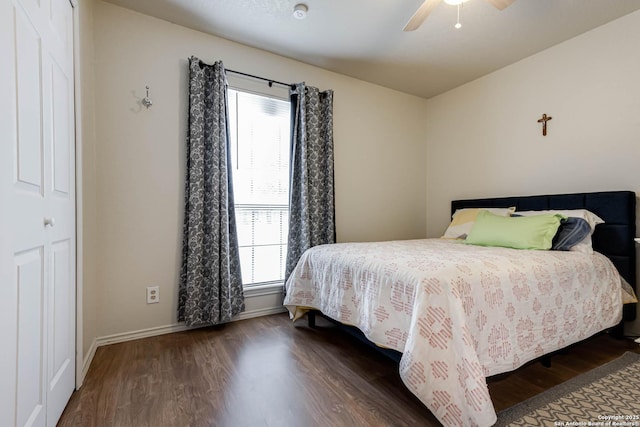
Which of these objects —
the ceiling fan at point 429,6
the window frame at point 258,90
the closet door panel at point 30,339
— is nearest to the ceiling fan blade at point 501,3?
the ceiling fan at point 429,6

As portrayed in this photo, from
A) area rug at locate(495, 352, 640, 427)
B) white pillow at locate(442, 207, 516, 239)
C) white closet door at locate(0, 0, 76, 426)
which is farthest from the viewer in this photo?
white pillow at locate(442, 207, 516, 239)

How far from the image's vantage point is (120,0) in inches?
85.2

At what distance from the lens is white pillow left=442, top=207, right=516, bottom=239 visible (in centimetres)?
284

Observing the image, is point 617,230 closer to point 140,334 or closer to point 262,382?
point 262,382

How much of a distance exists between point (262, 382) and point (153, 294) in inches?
48.9

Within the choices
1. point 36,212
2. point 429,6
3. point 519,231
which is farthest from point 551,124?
point 36,212

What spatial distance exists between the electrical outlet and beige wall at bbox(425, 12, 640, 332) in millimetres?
3275

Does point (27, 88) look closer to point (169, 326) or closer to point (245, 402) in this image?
point (245, 402)

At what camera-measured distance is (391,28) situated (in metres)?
2.47

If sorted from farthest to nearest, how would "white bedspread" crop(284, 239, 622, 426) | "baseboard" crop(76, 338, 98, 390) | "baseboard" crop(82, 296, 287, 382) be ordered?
1. "baseboard" crop(82, 296, 287, 382)
2. "baseboard" crop(76, 338, 98, 390)
3. "white bedspread" crop(284, 239, 622, 426)

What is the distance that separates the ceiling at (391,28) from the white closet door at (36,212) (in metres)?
1.13

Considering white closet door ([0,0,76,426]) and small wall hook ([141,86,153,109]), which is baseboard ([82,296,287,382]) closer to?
white closet door ([0,0,76,426])

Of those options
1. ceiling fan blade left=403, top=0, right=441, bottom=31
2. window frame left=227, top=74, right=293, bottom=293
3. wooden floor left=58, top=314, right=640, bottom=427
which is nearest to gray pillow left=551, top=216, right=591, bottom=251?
wooden floor left=58, top=314, right=640, bottom=427

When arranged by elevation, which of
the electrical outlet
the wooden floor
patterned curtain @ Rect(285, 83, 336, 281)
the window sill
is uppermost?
patterned curtain @ Rect(285, 83, 336, 281)
